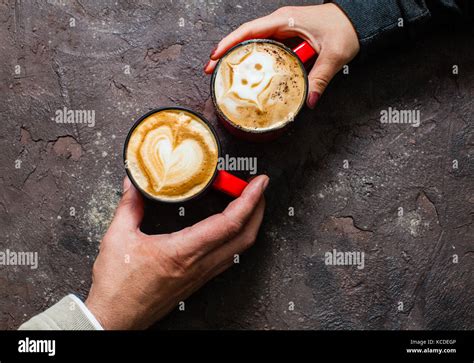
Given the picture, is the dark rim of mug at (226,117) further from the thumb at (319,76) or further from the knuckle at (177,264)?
the knuckle at (177,264)

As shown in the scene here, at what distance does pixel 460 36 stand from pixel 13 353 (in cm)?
159

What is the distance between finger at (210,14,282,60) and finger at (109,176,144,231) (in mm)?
434

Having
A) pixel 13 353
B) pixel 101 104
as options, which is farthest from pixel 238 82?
pixel 13 353

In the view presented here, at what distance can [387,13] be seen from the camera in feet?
4.65

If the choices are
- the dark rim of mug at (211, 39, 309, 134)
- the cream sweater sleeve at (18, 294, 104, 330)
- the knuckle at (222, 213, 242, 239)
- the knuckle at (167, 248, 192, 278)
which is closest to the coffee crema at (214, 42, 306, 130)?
the dark rim of mug at (211, 39, 309, 134)

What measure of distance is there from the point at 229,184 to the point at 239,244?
0.59 feet

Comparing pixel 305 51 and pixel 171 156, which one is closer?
pixel 171 156

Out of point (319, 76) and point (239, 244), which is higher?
point (319, 76)

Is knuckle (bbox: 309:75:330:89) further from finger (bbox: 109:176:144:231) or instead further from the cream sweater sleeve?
the cream sweater sleeve

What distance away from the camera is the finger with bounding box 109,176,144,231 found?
138 cm

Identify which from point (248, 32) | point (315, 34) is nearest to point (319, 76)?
point (315, 34)

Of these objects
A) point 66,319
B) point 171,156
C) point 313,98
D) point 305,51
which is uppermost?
point 305,51

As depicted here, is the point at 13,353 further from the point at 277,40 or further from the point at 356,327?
the point at 277,40

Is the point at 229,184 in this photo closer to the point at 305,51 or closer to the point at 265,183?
the point at 265,183
